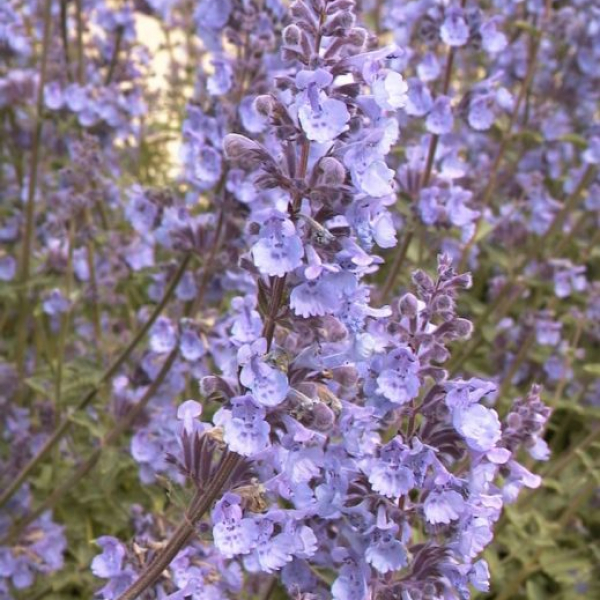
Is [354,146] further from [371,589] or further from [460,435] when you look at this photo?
[371,589]

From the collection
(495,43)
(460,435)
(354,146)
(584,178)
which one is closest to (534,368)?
(584,178)

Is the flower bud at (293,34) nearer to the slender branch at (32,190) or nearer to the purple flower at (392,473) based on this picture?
the purple flower at (392,473)

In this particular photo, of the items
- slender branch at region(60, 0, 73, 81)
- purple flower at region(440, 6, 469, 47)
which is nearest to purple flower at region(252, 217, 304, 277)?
purple flower at region(440, 6, 469, 47)

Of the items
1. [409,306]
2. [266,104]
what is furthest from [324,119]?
[409,306]

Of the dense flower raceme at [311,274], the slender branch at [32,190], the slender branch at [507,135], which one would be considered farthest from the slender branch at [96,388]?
the slender branch at [507,135]

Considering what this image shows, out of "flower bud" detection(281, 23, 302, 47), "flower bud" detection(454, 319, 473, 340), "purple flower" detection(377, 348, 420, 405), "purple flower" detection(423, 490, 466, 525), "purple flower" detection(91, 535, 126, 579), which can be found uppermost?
"flower bud" detection(281, 23, 302, 47)

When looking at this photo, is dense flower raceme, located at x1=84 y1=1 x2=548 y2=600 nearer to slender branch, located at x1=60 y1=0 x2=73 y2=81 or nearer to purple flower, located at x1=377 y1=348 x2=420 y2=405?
purple flower, located at x1=377 y1=348 x2=420 y2=405
